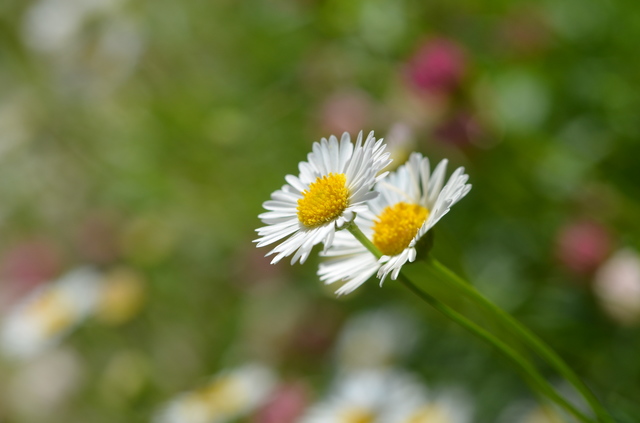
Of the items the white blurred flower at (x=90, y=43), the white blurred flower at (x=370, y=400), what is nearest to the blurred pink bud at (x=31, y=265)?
the white blurred flower at (x=90, y=43)

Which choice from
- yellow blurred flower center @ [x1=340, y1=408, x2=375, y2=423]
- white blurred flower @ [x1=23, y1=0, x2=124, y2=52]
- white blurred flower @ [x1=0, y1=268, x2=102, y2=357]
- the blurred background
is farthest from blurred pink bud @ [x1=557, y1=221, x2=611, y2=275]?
white blurred flower @ [x1=23, y1=0, x2=124, y2=52]

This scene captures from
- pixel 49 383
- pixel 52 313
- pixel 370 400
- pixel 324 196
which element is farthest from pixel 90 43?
pixel 324 196

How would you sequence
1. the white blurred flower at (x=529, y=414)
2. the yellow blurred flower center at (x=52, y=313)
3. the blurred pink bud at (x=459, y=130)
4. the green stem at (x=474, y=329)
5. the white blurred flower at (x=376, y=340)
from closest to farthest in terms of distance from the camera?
the green stem at (x=474, y=329) → the white blurred flower at (x=529, y=414) → the blurred pink bud at (x=459, y=130) → the white blurred flower at (x=376, y=340) → the yellow blurred flower center at (x=52, y=313)

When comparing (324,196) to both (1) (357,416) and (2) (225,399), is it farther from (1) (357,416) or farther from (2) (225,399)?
(2) (225,399)

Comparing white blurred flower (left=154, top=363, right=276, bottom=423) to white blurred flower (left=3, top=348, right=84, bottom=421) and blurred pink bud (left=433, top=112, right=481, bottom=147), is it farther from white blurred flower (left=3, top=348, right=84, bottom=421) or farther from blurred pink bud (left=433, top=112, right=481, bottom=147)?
white blurred flower (left=3, top=348, right=84, bottom=421)

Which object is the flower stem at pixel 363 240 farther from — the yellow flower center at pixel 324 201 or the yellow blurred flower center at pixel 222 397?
the yellow blurred flower center at pixel 222 397
